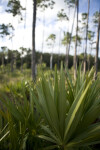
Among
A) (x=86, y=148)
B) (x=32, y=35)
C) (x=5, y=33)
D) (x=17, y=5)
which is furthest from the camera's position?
(x=5, y=33)

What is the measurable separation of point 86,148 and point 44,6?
15141 millimetres

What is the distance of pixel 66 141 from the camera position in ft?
3.34

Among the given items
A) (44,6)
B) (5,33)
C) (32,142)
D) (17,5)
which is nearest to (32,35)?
(44,6)

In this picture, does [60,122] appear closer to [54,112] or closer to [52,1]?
[54,112]

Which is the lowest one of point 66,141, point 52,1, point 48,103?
point 66,141

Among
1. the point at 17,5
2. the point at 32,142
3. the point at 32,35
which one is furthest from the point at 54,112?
the point at 17,5

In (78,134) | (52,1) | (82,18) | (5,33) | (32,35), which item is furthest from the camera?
(82,18)

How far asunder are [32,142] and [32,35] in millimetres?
10844

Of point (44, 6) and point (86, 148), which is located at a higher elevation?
point (44, 6)

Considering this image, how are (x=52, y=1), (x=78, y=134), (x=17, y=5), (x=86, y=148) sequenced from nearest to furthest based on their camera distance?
(x=78, y=134) → (x=86, y=148) → (x=52, y=1) → (x=17, y=5)

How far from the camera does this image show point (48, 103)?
1029 mm

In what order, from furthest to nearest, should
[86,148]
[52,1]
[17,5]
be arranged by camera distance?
1. [17,5]
2. [52,1]
3. [86,148]

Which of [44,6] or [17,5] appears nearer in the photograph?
[44,6]

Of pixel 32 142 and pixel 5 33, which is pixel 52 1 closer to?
Result: pixel 5 33
